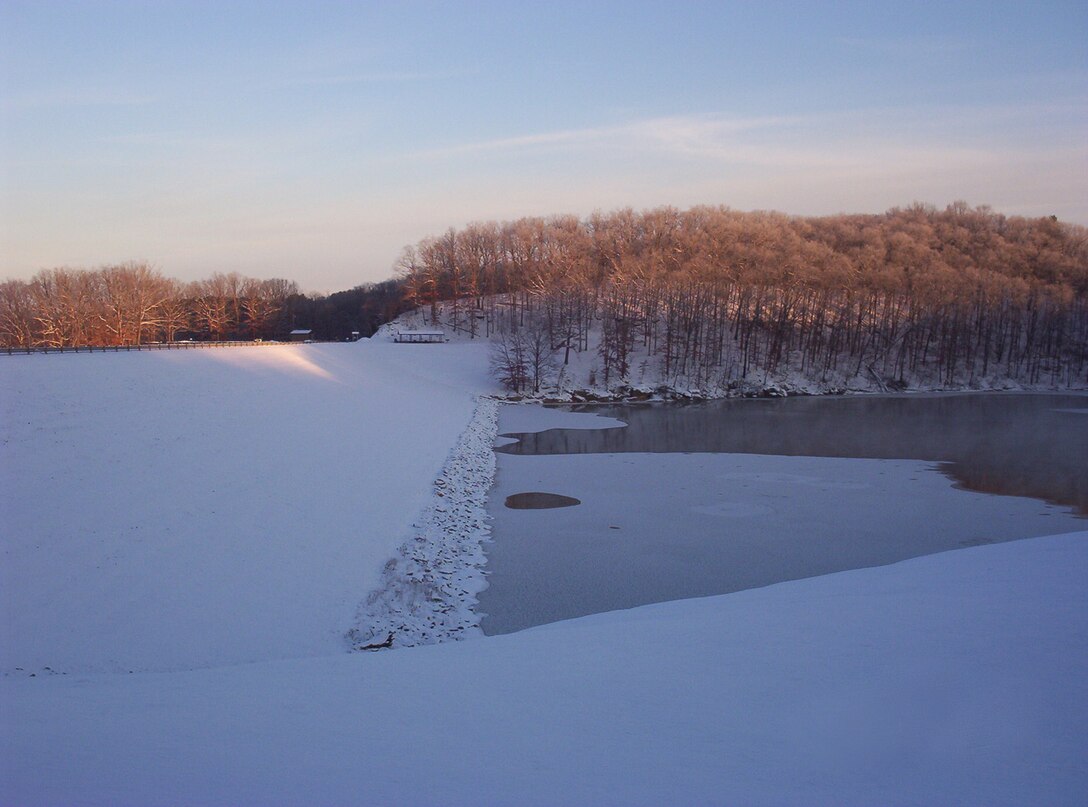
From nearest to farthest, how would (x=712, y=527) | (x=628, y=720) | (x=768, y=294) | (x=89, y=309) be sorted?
(x=628, y=720), (x=712, y=527), (x=89, y=309), (x=768, y=294)

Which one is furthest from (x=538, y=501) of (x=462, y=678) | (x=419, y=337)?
(x=419, y=337)

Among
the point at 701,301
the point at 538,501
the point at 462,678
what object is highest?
the point at 701,301

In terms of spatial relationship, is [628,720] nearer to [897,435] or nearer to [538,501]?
[538,501]

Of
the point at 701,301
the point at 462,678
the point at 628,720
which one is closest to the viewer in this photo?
the point at 628,720

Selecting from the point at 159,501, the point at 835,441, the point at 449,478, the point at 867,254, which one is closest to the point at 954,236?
the point at 867,254

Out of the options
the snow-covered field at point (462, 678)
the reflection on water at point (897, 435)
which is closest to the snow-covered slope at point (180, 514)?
the snow-covered field at point (462, 678)

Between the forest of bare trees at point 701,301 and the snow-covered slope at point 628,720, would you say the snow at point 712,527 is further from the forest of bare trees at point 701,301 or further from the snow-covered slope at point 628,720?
the forest of bare trees at point 701,301
